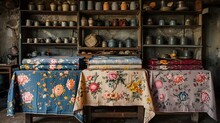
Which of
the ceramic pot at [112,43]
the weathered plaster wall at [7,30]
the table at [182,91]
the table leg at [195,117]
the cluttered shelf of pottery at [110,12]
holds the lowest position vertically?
the table leg at [195,117]

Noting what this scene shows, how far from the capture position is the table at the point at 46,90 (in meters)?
2.32

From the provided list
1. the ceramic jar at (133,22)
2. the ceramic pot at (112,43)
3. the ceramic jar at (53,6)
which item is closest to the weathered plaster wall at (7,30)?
the ceramic jar at (53,6)

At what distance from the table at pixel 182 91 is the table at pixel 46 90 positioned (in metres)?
0.95

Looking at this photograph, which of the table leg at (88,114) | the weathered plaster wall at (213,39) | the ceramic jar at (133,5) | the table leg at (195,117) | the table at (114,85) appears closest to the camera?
the table at (114,85)

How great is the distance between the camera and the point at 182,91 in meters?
2.39

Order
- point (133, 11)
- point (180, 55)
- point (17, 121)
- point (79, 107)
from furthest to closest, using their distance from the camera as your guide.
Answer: point (180, 55), point (133, 11), point (17, 121), point (79, 107)

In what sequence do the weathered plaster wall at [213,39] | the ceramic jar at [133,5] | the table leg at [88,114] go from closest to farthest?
the table leg at [88,114], the ceramic jar at [133,5], the weathered plaster wall at [213,39]

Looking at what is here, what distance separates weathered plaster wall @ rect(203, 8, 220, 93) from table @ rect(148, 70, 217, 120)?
88.0 inches

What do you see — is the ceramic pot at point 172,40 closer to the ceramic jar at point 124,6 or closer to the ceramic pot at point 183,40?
the ceramic pot at point 183,40

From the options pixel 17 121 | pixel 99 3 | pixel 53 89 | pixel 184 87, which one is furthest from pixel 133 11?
pixel 17 121

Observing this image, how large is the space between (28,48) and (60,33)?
76cm

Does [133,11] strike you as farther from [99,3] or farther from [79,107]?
[79,107]

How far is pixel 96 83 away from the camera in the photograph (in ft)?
7.57

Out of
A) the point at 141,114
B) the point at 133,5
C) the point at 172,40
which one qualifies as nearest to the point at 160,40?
the point at 172,40
